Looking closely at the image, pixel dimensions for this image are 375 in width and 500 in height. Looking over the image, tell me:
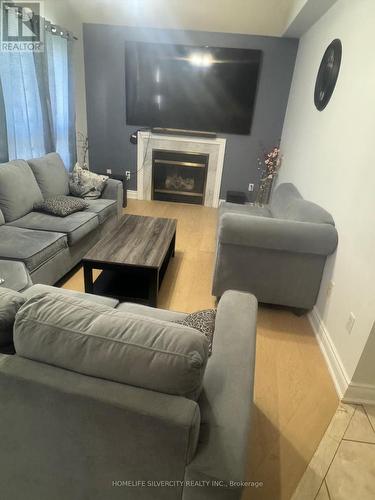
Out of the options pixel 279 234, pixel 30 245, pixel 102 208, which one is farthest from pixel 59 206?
pixel 279 234

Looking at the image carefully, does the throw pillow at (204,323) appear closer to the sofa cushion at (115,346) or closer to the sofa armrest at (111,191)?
the sofa cushion at (115,346)

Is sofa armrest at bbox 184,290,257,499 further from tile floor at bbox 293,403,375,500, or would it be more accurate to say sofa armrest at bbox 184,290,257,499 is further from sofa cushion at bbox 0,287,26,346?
tile floor at bbox 293,403,375,500

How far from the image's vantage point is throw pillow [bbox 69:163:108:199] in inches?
136

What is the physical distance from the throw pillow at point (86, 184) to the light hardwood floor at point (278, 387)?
108cm

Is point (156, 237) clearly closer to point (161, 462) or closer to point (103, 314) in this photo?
point (103, 314)

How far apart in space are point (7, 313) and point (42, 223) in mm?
1883

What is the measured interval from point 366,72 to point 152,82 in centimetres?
324

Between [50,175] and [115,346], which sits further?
[50,175]

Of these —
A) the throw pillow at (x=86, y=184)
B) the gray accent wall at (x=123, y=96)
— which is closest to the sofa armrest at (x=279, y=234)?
the throw pillow at (x=86, y=184)

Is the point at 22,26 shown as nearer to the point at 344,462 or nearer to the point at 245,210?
the point at 245,210

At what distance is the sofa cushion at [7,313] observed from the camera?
3.09 feet

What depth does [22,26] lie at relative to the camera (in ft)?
9.93

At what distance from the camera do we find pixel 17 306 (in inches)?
39.0

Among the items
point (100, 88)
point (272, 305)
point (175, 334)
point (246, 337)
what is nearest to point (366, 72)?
point (272, 305)
